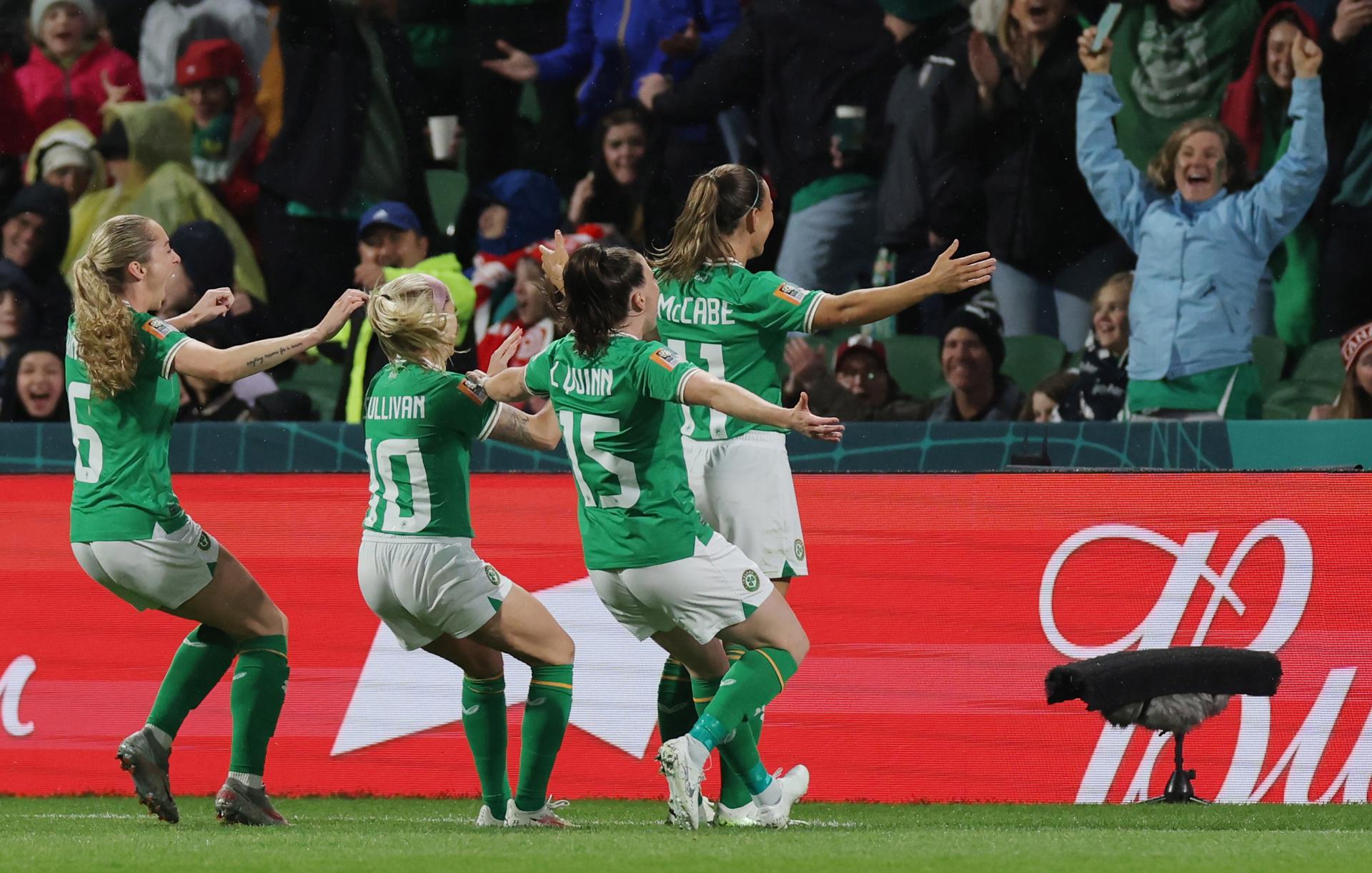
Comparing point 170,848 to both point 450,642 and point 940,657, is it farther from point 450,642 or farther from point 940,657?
point 940,657

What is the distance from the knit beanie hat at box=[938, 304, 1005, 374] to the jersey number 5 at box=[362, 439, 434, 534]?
4.44 m

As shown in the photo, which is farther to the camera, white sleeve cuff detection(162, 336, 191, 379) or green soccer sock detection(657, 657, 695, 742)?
green soccer sock detection(657, 657, 695, 742)

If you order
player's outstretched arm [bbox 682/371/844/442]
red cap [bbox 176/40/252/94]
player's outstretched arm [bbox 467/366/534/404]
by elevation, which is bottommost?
player's outstretched arm [bbox 467/366/534/404]

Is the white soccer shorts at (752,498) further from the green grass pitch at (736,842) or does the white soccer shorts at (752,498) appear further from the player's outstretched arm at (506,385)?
the green grass pitch at (736,842)

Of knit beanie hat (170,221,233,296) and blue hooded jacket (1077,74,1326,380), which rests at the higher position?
blue hooded jacket (1077,74,1326,380)

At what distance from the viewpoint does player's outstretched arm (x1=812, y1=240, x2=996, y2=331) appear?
5.31m

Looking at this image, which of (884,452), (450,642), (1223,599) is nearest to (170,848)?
(450,642)

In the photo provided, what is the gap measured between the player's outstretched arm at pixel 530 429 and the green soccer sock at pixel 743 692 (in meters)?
0.89

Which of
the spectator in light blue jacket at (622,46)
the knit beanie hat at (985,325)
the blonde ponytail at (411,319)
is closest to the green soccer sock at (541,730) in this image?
the blonde ponytail at (411,319)

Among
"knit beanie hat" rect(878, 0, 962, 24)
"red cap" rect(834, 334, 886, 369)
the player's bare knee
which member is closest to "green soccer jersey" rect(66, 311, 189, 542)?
the player's bare knee

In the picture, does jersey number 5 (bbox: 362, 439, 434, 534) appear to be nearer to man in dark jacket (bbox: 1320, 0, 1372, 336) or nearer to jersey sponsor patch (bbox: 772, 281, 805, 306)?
jersey sponsor patch (bbox: 772, 281, 805, 306)

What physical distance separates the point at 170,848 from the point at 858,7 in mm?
6636

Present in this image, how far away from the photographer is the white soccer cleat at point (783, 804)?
5512 millimetres

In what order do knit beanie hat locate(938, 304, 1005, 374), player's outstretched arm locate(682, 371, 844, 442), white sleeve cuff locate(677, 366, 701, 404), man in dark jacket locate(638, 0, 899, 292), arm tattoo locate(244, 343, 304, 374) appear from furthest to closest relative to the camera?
man in dark jacket locate(638, 0, 899, 292) → knit beanie hat locate(938, 304, 1005, 374) → arm tattoo locate(244, 343, 304, 374) → white sleeve cuff locate(677, 366, 701, 404) → player's outstretched arm locate(682, 371, 844, 442)
